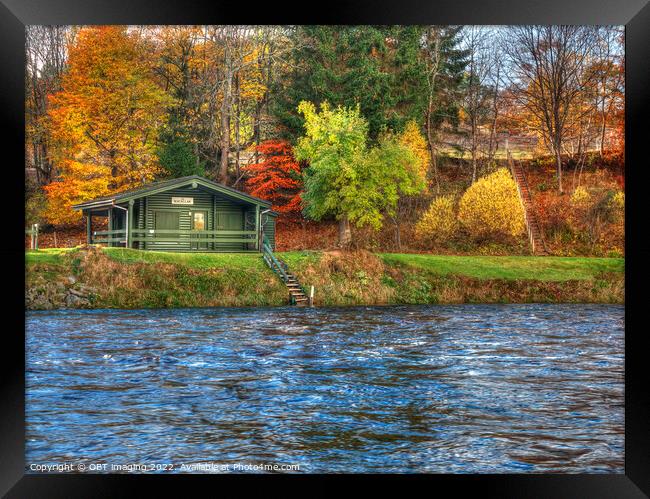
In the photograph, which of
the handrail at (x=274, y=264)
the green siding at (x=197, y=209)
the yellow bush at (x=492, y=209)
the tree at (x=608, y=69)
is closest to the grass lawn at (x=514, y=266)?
the yellow bush at (x=492, y=209)

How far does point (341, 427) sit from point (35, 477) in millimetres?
5007

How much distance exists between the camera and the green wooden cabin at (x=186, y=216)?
33.1m

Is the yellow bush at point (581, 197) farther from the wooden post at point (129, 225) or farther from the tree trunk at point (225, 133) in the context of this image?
the wooden post at point (129, 225)

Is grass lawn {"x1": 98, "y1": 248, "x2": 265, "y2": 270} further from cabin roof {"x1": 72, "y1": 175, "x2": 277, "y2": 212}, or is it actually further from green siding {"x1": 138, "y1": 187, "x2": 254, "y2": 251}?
cabin roof {"x1": 72, "y1": 175, "x2": 277, "y2": 212}

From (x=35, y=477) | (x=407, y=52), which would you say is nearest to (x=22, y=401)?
(x=35, y=477)

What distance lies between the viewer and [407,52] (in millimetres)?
46812

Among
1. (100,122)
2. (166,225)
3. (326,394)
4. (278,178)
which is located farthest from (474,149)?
(326,394)

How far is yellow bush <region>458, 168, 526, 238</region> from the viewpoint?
3988 cm

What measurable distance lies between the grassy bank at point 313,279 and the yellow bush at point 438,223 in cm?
590

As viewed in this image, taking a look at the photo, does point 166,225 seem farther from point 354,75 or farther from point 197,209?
point 354,75

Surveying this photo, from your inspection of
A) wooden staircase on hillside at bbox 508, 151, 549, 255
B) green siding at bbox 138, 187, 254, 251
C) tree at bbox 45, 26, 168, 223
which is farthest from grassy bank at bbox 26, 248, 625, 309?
tree at bbox 45, 26, 168, 223

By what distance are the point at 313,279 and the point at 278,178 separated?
1438cm

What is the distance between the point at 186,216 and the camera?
3475 cm

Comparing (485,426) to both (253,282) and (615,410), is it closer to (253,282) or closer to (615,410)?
(615,410)
